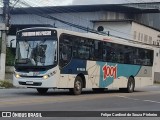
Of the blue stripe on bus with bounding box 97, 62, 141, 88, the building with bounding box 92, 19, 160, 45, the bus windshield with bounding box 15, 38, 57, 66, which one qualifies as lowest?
the blue stripe on bus with bounding box 97, 62, 141, 88

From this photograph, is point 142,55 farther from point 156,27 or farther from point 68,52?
point 156,27

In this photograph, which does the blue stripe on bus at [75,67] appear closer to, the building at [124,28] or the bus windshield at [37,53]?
the bus windshield at [37,53]

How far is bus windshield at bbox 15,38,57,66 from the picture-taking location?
71.6 feet

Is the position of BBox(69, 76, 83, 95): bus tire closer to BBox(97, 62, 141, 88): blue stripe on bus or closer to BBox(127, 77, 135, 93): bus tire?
BBox(97, 62, 141, 88): blue stripe on bus

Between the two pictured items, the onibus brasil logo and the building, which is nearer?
the onibus brasil logo

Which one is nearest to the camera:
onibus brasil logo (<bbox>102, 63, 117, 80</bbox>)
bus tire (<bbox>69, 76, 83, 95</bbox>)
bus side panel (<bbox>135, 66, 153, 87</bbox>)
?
bus tire (<bbox>69, 76, 83, 95</bbox>)

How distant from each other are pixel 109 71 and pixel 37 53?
5.91 m

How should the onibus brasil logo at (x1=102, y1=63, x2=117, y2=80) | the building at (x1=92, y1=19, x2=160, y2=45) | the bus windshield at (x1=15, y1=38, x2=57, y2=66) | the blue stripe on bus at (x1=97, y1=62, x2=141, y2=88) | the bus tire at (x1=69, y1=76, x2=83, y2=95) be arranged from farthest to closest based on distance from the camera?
the building at (x1=92, y1=19, x2=160, y2=45) → the onibus brasil logo at (x1=102, y1=63, x2=117, y2=80) → the blue stripe on bus at (x1=97, y1=62, x2=141, y2=88) → the bus tire at (x1=69, y1=76, x2=83, y2=95) → the bus windshield at (x1=15, y1=38, x2=57, y2=66)

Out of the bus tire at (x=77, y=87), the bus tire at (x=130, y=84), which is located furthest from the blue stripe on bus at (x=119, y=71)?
the bus tire at (x=77, y=87)

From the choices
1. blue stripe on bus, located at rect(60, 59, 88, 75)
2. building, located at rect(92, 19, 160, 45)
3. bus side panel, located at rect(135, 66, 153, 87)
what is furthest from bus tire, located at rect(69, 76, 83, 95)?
building, located at rect(92, 19, 160, 45)

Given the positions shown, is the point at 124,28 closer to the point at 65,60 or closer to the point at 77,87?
Result: the point at 77,87

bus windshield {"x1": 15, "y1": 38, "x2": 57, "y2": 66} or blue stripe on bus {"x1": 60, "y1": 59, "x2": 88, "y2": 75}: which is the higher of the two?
bus windshield {"x1": 15, "y1": 38, "x2": 57, "y2": 66}

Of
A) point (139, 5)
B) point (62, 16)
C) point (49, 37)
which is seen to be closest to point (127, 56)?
point (49, 37)

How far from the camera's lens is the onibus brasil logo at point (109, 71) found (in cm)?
2611
